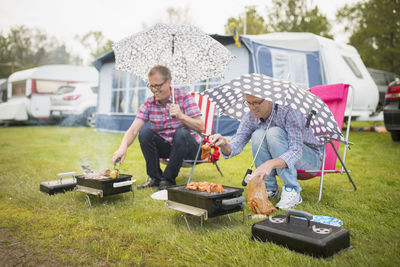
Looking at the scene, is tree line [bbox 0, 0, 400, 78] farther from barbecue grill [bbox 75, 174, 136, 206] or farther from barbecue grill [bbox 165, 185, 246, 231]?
barbecue grill [bbox 165, 185, 246, 231]

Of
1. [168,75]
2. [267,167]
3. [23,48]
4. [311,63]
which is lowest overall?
[267,167]

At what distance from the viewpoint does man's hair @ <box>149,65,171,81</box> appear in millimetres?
3059

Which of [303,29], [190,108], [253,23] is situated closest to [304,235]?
[190,108]

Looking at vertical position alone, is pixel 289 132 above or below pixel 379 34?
below

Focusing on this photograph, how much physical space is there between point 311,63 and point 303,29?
17.7 metres

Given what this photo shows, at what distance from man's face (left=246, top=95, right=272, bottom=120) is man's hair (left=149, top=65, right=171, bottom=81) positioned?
3.56 ft

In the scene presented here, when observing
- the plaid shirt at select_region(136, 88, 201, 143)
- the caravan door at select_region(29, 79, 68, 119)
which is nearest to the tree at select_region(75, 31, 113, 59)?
the caravan door at select_region(29, 79, 68, 119)

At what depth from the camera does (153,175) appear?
3314mm

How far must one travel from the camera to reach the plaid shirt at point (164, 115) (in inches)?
131

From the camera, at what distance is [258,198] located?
2.20 meters

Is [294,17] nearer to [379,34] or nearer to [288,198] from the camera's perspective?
[379,34]

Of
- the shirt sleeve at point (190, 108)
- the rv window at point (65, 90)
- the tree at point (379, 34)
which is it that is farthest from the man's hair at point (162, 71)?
the tree at point (379, 34)

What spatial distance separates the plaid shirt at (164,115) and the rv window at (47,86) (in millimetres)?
11569

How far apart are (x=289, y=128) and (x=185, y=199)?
1.00 metres
